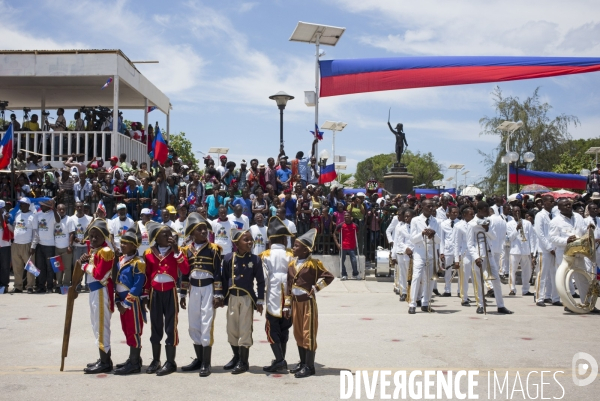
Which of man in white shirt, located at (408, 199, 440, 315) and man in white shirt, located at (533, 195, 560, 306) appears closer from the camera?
man in white shirt, located at (408, 199, 440, 315)

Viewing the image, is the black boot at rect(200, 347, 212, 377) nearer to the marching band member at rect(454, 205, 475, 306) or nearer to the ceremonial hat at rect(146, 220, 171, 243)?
the ceremonial hat at rect(146, 220, 171, 243)

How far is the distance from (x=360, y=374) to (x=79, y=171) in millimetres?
13127

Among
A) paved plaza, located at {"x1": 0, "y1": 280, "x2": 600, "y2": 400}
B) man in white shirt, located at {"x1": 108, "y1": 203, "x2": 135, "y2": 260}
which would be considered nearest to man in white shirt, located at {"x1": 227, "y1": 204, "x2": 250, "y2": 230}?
man in white shirt, located at {"x1": 108, "y1": 203, "x2": 135, "y2": 260}

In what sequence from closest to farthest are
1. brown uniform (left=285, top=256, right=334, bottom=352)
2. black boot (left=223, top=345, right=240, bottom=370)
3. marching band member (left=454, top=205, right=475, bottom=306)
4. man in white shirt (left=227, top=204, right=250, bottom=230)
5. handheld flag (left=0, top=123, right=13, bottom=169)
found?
brown uniform (left=285, top=256, right=334, bottom=352) → black boot (left=223, top=345, right=240, bottom=370) → marching band member (left=454, top=205, right=475, bottom=306) → man in white shirt (left=227, top=204, right=250, bottom=230) → handheld flag (left=0, top=123, right=13, bottom=169)

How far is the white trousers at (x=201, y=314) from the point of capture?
6895 millimetres

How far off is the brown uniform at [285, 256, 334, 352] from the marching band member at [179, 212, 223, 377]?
82 cm

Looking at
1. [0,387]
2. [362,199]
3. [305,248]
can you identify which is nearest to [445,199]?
[362,199]

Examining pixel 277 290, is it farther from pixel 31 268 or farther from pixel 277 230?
pixel 31 268

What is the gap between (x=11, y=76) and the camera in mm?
19656

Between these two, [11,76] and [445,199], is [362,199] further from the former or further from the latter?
[11,76]

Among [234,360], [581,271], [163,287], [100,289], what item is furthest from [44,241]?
[581,271]

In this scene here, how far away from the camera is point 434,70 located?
39.4ft

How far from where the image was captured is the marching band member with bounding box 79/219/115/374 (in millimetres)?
6863

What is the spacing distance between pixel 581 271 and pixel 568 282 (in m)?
0.34
